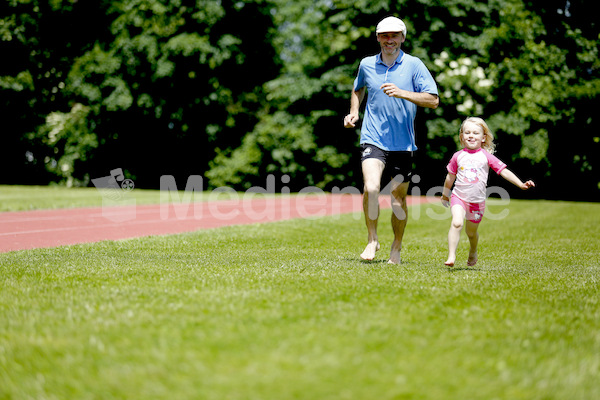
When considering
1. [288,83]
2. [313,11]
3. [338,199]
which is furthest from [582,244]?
[313,11]

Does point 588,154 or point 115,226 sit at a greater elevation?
point 588,154

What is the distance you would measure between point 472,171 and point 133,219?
30.6 feet

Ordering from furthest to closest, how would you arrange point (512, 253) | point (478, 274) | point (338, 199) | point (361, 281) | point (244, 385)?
point (338, 199) → point (512, 253) → point (478, 274) → point (361, 281) → point (244, 385)

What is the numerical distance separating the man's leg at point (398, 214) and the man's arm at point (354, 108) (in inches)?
31.7

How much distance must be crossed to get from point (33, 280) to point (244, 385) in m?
3.68

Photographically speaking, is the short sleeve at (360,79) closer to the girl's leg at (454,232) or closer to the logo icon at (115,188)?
the girl's leg at (454,232)

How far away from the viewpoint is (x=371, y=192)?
24.3ft

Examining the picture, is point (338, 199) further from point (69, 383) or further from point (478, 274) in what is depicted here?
point (69, 383)

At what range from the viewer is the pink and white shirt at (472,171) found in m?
7.32

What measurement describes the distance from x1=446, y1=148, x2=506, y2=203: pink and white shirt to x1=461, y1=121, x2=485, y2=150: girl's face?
0.23 feet

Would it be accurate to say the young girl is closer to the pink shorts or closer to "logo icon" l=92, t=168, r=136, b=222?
the pink shorts

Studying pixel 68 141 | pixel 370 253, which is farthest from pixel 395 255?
pixel 68 141

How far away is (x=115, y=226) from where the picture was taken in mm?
13102

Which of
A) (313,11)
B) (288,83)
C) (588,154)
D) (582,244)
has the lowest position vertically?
(582,244)
